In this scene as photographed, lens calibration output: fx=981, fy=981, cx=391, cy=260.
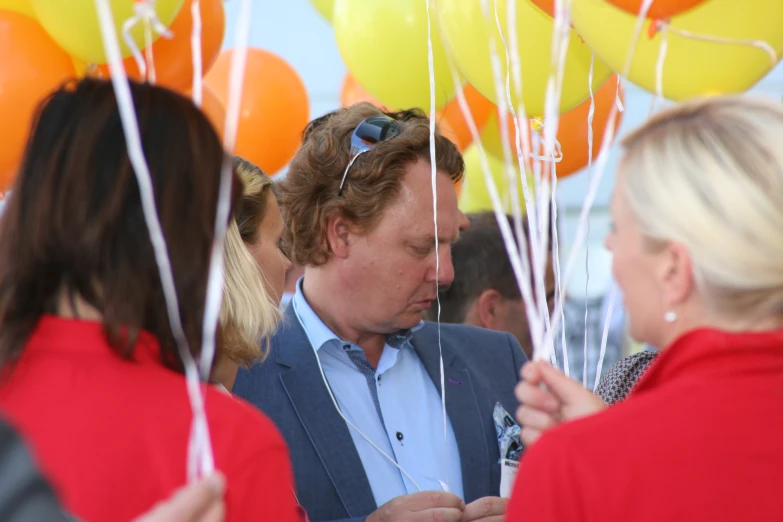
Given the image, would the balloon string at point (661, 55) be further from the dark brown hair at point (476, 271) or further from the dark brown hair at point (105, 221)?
the dark brown hair at point (476, 271)

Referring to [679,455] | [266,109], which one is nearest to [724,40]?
[679,455]

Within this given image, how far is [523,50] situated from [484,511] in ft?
3.33

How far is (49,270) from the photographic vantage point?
111cm

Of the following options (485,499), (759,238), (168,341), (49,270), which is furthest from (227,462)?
(485,499)

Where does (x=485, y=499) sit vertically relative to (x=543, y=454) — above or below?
below

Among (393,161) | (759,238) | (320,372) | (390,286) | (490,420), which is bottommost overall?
(490,420)

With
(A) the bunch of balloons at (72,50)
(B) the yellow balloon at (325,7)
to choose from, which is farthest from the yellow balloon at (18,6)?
(B) the yellow balloon at (325,7)

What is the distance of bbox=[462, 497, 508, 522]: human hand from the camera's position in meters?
1.95

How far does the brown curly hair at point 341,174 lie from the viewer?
2.29 meters

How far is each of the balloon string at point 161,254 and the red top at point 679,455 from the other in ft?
1.19

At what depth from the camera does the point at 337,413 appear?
212 cm

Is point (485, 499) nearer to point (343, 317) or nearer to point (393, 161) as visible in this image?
point (343, 317)

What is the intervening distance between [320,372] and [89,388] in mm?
1118

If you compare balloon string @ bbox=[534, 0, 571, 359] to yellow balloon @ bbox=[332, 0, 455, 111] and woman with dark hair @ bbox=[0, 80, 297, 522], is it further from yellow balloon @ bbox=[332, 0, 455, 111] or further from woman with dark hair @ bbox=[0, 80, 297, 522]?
yellow balloon @ bbox=[332, 0, 455, 111]
